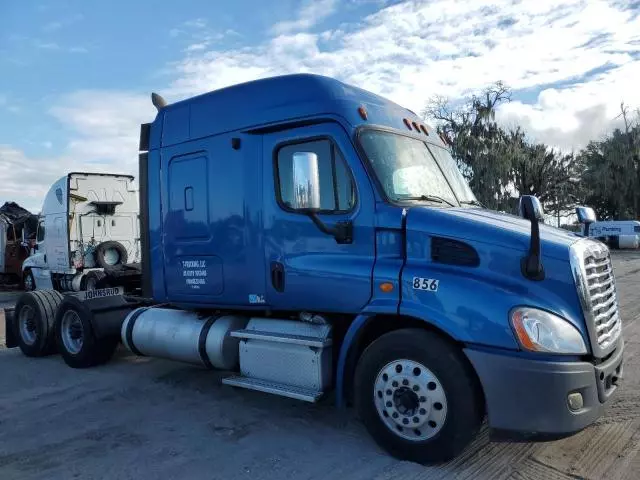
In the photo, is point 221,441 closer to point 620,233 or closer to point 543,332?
point 543,332

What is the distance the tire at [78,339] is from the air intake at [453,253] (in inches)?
196

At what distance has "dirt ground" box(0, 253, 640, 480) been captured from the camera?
13.3ft

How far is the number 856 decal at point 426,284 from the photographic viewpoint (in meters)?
4.02

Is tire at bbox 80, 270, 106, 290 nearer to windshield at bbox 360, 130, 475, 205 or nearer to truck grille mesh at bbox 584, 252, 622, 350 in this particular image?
windshield at bbox 360, 130, 475, 205

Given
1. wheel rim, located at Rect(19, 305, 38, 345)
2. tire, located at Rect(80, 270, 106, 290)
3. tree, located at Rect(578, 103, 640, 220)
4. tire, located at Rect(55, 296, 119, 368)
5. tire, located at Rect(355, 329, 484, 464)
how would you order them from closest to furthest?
tire, located at Rect(355, 329, 484, 464) < tire, located at Rect(55, 296, 119, 368) < wheel rim, located at Rect(19, 305, 38, 345) < tire, located at Rect(80, 270, 106, 290) < tree, located at Rect(578, 103, 640, 220)

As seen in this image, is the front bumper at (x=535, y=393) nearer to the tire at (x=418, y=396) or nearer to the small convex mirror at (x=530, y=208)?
the tire at (x=418, y=396)

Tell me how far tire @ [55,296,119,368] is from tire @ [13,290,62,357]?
401 mm

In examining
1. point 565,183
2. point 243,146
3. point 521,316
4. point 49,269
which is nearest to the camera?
point 521,316

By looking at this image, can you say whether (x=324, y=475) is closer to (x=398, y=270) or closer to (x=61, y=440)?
(x=398, y=270)

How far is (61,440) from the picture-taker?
15.9ft

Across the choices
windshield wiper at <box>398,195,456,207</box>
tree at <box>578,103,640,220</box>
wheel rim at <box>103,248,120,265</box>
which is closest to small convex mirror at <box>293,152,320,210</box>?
windshield wiper at <box>398,195,456,207</box>

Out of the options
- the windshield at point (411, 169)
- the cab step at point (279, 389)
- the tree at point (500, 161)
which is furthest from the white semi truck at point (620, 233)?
the cab step at point (279, 389)

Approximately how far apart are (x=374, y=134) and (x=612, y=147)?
46.5m

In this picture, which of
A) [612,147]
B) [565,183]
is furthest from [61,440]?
[612,147]
